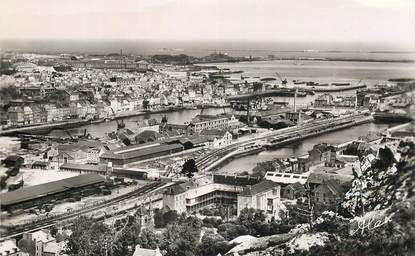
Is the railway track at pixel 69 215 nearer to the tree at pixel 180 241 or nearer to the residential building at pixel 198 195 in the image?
the residential building at pixel 198 195

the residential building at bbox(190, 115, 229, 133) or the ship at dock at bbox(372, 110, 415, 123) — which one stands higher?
the ship at dock at bbox(372, 110, 415, 123)

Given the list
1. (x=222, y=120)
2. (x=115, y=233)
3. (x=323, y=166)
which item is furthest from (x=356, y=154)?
A: (x=115, y=233)

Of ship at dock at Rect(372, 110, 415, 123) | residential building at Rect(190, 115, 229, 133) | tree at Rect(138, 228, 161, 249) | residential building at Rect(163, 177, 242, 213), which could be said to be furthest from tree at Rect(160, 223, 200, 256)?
ship at dock at Rect(372, 110, 415, 123)

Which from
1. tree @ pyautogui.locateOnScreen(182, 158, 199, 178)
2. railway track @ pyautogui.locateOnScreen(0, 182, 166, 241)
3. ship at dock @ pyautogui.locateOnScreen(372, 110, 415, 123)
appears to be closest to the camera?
railway track @ pyautogui.locateOnScreen(0, 182, 166, 241)

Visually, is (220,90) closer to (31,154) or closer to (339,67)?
(339,67)

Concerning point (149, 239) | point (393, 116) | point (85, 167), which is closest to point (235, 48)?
point (393, 116)

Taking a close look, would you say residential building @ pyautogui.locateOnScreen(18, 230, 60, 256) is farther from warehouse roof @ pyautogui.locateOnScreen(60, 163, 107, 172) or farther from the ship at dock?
the ship at dock

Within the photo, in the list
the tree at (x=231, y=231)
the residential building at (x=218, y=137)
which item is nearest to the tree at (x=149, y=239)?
the tree at (x=231, y=231)
